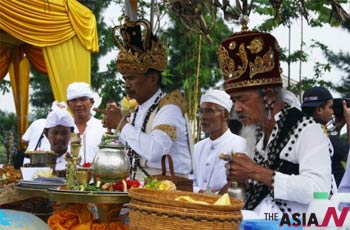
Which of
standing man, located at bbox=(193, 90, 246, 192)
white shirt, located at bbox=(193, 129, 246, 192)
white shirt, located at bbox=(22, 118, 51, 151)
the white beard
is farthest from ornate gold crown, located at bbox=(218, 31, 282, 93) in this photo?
white shirt, located at bbox=(22, 118, 51, 151)

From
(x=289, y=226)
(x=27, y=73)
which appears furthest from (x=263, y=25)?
(x=289, y=226)

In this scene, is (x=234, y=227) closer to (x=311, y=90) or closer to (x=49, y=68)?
(x=311, y=90)

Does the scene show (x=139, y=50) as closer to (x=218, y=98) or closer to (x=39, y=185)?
(x=218, y=98)

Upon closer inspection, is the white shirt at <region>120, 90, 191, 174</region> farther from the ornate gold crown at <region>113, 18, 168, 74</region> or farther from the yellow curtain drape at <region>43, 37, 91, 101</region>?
the yellow curtain drape at <region>43, 37, 91, 101</region>

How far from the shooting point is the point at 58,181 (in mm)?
4133

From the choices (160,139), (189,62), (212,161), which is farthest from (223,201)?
(189,62)

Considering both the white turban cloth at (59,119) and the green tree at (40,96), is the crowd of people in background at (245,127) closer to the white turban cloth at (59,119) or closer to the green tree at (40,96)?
the white turban cloth at (59,119)

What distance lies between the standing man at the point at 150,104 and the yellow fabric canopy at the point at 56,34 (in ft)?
A: 18.0

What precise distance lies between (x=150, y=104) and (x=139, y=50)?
403 mm

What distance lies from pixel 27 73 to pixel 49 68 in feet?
5.72

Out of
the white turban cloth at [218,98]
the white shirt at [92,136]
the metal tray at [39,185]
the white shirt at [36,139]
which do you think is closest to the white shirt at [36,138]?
the white shirt at [36,139]

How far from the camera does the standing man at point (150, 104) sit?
4531 mm

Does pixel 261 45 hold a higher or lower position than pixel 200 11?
lower

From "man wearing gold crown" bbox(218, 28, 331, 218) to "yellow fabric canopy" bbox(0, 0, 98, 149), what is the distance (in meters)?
6.62
